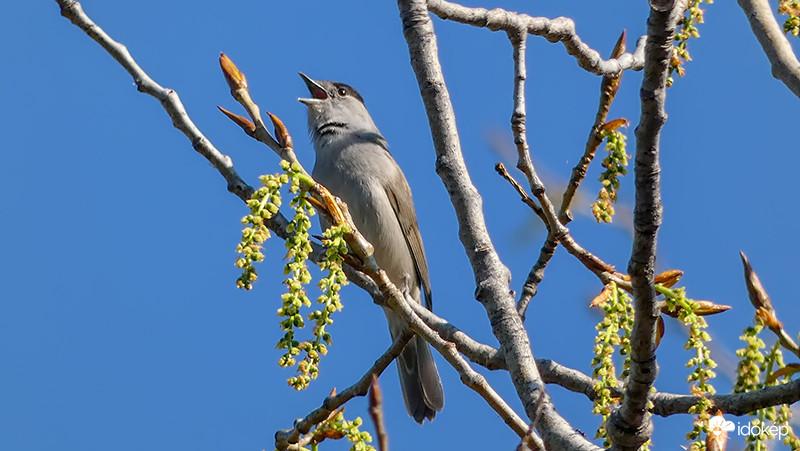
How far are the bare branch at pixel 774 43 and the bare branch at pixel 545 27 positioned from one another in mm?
631

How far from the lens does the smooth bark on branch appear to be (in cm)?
260

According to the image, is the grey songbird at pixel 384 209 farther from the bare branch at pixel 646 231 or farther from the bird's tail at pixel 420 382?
the bare branch at pixel 646 231

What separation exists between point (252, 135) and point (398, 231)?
3330 mm

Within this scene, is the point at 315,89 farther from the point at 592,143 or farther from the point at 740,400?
the point at 740,400

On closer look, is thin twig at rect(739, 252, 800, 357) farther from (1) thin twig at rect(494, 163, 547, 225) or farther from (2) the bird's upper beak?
(2) the bird's upper beak

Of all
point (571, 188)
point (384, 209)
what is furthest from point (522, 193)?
point (384, 209)

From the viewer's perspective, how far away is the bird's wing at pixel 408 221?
6902mm

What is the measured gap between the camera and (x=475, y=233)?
329cm

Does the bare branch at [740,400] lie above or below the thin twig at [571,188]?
below

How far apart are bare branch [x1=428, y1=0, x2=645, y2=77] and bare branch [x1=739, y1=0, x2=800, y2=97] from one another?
0.63 meters

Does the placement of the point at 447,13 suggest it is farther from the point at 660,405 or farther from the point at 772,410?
the point at 772,410

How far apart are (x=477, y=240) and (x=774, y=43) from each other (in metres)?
1.44

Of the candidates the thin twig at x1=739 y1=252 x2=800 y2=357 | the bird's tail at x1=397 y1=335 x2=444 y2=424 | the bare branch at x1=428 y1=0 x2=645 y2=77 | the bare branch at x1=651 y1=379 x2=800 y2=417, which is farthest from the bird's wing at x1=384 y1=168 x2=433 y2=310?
the thin twig at x1=739 y1=252 x2=800 y2=357

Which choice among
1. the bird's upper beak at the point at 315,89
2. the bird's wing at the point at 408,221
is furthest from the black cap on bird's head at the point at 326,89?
the bird's wing at the point at 408,221
